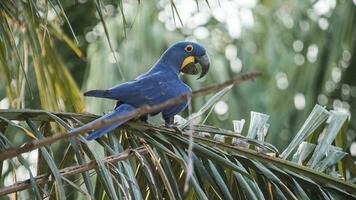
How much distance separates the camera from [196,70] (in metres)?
2.78

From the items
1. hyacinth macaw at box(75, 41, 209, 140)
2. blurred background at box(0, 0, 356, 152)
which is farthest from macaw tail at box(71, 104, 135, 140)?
blurred background at box(0, 0, 356, 152)

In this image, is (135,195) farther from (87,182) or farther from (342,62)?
(342,62)

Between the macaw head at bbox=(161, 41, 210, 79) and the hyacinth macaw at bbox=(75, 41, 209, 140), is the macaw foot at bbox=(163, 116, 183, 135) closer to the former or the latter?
the hyacinth macaw at bbox=(75, 41, 209, 140)

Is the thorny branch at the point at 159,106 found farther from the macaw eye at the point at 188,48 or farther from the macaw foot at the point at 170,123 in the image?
the macaw eye at the point at 188,48

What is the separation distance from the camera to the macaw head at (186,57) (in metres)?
2.71

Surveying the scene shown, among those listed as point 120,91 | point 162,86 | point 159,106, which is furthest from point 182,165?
point 159,106

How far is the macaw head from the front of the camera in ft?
8.89

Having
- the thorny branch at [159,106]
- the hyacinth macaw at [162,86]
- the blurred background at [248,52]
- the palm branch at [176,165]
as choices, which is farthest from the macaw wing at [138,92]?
the blurred background at [248,52]

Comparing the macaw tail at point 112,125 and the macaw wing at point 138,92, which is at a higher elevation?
the macaw wing at point 138,92

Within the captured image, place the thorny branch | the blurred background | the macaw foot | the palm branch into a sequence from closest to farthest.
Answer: the thorny branch
the palm branch
the macaw foot
the blurred background

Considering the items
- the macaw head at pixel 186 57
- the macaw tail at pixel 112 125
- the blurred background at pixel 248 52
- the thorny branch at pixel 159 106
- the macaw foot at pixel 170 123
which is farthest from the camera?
the blurred background at pixel 248 52

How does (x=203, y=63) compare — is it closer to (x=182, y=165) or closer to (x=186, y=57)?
(x=186, y=57)

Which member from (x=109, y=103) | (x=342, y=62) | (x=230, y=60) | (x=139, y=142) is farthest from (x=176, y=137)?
(x=230, y=60)

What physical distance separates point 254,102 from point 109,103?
5.84ft
